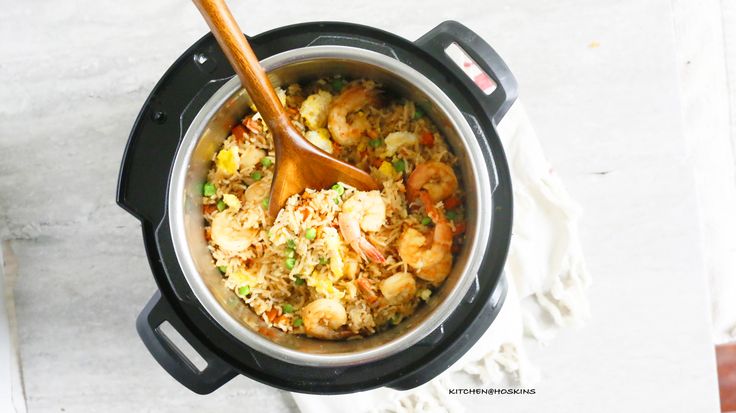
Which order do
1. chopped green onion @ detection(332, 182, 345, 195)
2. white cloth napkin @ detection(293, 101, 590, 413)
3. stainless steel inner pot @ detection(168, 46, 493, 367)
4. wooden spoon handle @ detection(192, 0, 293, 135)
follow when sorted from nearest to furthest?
wooden spoon handle @ detection(192, 0, 293, 135), stainless steel inner pot @ detection(168, 46, 493, 367), chopped green onion @ detection(332, 182, 345, 195), white cloth napkin @ detection(293, 101, 590, 413)

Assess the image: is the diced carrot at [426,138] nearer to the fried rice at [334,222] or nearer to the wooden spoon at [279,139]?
the fried rice at [334,222]

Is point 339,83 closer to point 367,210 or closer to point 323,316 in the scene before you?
point 367,210

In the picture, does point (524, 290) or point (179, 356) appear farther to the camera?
point (524, 290)

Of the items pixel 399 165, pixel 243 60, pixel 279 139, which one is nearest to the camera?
pixel 243 60

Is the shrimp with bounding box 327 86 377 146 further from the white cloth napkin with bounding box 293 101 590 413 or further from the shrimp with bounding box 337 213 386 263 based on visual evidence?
the white cloth napkin with bounding box 293 101 590 413

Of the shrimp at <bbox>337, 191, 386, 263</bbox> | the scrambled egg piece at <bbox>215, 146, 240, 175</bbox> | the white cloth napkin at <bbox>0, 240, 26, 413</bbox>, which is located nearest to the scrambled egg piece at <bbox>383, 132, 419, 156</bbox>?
the shrimp at <bbox>337, 191, 386, 263</bbox>

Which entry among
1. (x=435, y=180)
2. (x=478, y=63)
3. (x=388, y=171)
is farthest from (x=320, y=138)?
(x=478, y=63)

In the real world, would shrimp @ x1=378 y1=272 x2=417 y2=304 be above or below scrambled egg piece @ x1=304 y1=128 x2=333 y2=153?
below

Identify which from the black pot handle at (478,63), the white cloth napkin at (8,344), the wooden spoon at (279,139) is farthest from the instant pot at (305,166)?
the white cloth napkin at (8,344)
